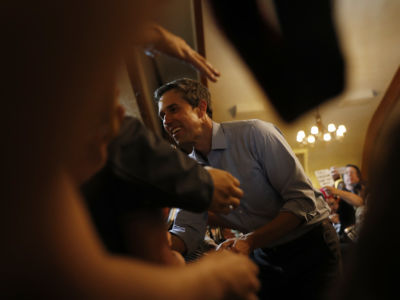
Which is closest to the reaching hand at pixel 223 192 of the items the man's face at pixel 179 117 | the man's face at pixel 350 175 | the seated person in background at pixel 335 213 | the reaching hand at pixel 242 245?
the reaching hand at pixel 242 245

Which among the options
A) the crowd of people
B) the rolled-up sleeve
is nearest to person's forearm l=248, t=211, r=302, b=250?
the rolled-up sleeve

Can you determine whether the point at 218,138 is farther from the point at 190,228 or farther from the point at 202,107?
the point at 190,228

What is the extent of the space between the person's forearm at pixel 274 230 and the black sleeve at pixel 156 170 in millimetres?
475

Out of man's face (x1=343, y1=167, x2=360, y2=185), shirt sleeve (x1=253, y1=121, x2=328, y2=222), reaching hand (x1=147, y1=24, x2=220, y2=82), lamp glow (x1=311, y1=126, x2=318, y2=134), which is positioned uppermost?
reaching hand (x1=147, y1=24, x2=220, y2=82)

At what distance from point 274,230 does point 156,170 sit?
1.86ft

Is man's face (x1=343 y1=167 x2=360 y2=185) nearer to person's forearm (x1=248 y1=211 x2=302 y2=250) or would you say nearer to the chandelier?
the chandelier

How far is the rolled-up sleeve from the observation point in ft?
2.52

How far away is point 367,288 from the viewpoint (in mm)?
258

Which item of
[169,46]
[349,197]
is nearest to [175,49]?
[169,46]

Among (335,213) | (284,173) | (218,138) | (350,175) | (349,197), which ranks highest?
(218,138)

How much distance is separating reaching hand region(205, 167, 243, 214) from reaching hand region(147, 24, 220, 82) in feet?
0.47

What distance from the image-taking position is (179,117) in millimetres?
825

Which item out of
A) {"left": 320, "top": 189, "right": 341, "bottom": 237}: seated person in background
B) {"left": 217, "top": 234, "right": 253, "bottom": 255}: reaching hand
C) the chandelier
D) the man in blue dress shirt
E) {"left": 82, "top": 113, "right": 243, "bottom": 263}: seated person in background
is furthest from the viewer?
the chandelier

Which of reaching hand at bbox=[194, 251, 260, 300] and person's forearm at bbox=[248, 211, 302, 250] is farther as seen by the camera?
person's forearm at bbox=[248, 211, 302, 250]
